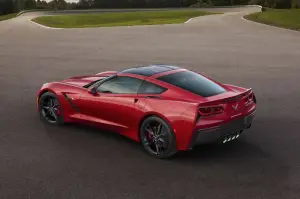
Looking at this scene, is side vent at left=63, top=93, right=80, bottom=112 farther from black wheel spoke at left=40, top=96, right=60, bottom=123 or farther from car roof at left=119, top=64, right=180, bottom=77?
car roof at left=119, top=64, right=180, bottom=77

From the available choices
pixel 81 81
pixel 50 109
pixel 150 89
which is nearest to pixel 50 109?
pixel 50 109

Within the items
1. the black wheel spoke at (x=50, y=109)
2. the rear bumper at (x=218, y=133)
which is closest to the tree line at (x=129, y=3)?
the black wheel spoke at (x=50, y=109)

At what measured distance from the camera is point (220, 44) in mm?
24484

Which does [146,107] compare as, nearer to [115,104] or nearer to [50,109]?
[115,104]

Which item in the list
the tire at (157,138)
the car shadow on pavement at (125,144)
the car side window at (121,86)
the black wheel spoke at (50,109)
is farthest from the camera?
the black wheel spoke at (50,109)

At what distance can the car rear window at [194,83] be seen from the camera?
7.03 metres

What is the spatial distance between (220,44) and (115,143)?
17.9 meters

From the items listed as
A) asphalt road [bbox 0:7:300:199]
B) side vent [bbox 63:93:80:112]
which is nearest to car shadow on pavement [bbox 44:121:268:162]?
asphalt road [bbox 0:7:300:199]

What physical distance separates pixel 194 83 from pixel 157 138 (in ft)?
3.82

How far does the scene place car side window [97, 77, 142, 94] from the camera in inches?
291

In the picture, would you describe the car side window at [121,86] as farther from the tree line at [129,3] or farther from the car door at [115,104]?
the tree line at [129,3]

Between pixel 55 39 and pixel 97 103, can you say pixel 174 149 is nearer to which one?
pixel 97 103

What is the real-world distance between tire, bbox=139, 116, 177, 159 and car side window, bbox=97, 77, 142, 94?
671mm

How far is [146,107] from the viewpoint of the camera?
697 cm
